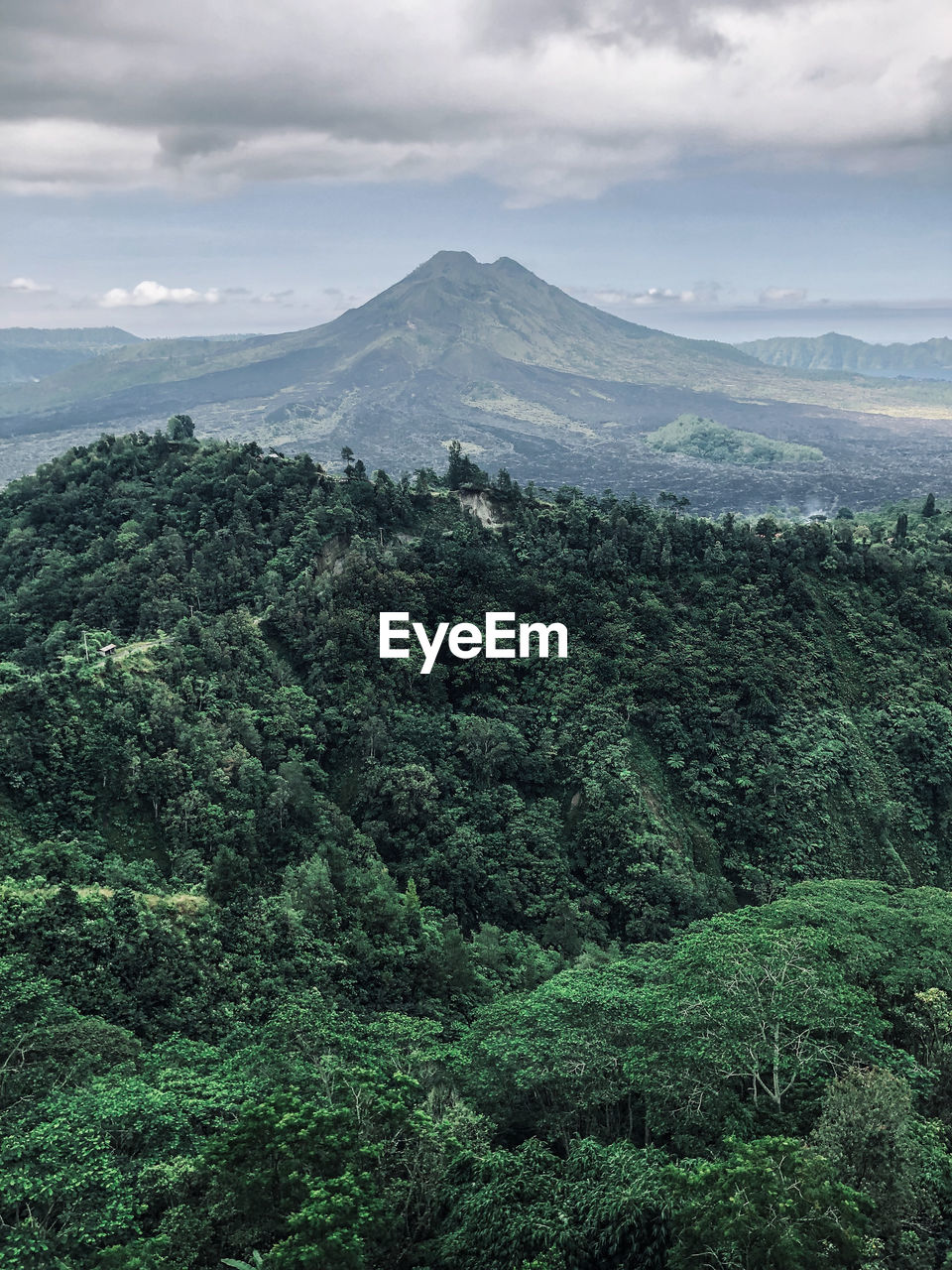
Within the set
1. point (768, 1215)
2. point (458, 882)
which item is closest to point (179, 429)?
point (458, 882)

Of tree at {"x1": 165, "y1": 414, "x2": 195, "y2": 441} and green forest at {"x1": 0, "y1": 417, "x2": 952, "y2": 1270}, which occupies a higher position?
tree at {"x1": 165, "y1": 414, "x2": 195, "y2": 441}

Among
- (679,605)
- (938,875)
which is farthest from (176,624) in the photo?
(938,875)

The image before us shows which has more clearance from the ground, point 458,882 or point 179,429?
point 179,429

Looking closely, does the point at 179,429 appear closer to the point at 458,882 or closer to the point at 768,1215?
the point at 458,882

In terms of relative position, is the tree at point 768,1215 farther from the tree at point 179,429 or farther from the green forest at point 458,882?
the tree at point 179,429

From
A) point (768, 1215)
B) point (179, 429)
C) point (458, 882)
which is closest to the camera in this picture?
point (768, 1215)

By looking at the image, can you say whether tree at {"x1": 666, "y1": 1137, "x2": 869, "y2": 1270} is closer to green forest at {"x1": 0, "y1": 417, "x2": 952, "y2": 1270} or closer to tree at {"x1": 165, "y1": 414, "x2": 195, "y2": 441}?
green forest at {"x1": 0, "y1": 417, "x2": 952, "y2": 1270}

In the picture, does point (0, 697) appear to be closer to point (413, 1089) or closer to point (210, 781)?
point (210, 781)

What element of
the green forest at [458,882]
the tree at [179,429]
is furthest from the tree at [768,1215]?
the tree at [179,429]

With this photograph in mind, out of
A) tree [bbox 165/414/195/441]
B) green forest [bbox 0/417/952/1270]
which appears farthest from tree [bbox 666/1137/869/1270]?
tree [bbox 165/414/195/441]
